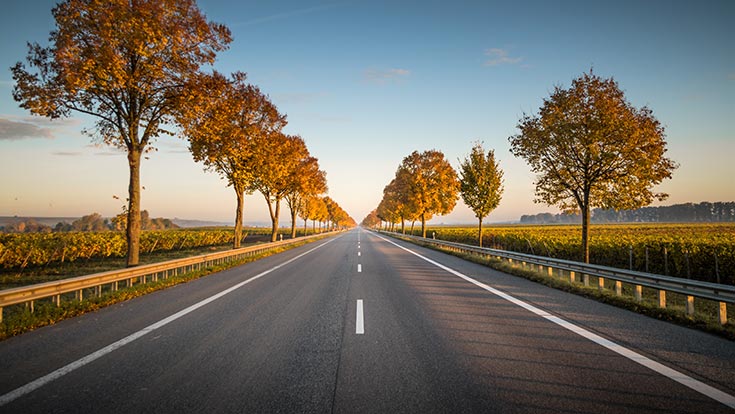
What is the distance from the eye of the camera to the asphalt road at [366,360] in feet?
10.2

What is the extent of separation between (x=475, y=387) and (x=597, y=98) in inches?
564

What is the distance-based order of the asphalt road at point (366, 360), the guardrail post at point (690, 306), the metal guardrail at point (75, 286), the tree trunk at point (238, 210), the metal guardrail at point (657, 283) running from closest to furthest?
the asphalt road at point (366, 360) → the metal guardrail at point (657, 283) → the metal guardrail at point (75, 286) → the guardrail post at point (690, 306) → the tree trunk at point (238, 210)

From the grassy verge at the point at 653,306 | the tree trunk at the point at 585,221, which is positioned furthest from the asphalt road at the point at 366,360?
the tree trunk at the point at 585,221

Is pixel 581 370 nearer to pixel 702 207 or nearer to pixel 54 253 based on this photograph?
pixel 54 253

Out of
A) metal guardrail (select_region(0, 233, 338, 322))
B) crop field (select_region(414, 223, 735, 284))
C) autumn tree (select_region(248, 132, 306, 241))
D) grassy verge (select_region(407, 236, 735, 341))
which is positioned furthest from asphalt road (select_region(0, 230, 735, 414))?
autumn tree (select_region(248, 132, 306, 241))

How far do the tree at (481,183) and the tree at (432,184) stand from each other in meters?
10.5

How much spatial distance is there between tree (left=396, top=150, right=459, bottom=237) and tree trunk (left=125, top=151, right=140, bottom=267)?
28680mm

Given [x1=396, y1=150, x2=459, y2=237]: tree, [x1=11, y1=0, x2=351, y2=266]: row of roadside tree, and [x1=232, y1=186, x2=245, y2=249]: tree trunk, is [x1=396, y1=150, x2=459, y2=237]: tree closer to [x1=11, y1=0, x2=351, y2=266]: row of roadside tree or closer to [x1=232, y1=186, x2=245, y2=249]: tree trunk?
[x1=232, y1=186, x2=245, y2=249]: tree trunk

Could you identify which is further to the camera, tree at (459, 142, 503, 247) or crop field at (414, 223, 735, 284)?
tree at (459, 142, 503, 247)

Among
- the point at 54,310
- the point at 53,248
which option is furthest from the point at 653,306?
the point at 53,248

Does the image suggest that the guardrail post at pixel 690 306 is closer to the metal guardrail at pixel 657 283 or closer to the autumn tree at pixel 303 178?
the metal guardrail at pixel 657 283

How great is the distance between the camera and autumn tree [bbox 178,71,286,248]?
11.8 m

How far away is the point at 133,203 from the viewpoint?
11406 mm

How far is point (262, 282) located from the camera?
10.3 metres
